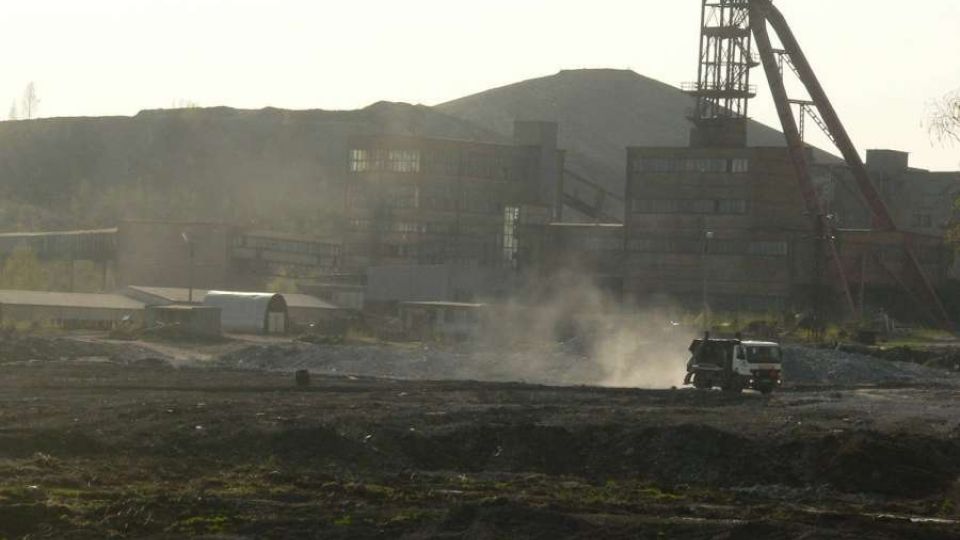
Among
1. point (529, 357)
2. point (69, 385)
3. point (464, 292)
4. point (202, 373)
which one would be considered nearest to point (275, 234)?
point (464, 292)

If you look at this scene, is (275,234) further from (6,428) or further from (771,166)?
(6,428)

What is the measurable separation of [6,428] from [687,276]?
8103 centimetres

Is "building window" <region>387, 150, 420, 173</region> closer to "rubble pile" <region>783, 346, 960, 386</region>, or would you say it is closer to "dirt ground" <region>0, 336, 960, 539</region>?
"rubble pile" <region>783, 346, 960, 386</region>

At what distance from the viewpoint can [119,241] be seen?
13550cm

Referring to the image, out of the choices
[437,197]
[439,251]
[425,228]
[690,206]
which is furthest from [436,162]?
[690,206]

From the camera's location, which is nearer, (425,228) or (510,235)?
(425,228)

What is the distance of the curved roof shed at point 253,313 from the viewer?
98562 millimetres

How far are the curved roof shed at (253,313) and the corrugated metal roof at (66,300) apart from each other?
5632mm

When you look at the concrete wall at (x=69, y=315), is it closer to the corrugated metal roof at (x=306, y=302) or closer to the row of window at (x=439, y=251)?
the corrugated metal roof at (x=306, y=302)

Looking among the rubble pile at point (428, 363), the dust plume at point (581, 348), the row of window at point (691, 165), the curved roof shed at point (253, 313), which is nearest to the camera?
the rubble pile at point (428, 363)

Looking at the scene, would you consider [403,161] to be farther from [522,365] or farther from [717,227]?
[522,365]

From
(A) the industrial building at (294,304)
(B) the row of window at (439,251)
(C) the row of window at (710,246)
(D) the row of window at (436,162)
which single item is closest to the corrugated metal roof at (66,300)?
(A) the industrial building at (294,304)

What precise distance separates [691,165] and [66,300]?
40.2 m

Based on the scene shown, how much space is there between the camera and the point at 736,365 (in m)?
56.6
